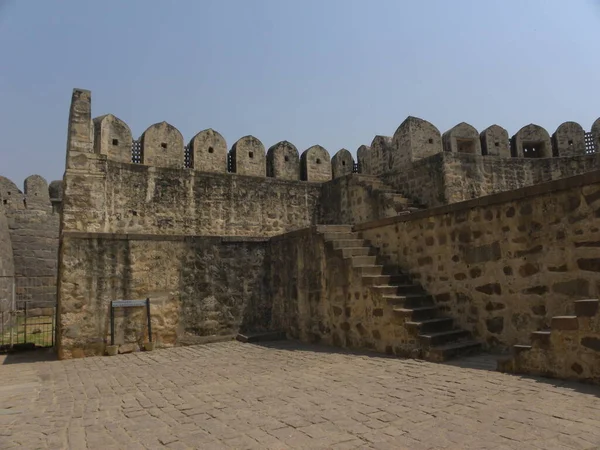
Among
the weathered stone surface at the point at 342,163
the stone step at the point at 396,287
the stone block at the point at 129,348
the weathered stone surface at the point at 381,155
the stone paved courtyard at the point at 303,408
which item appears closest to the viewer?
the stone paved courtyard at the point at 303,408

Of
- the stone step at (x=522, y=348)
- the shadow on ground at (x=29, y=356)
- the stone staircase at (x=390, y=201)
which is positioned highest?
the stone staircase at (x=390, y=201)

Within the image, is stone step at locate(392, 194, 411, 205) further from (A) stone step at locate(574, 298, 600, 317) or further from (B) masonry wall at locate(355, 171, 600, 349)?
(A) stone step at locate(574, 298, 600, 317)

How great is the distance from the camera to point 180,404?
4.68 m

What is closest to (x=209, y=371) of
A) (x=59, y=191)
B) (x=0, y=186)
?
(x=0, y=186)

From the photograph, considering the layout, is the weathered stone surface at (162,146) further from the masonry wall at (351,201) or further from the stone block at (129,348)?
the stone block at (129,348)

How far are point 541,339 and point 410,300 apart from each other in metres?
2.53

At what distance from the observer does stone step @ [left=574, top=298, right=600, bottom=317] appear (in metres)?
4.43

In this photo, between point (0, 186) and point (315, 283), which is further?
point (0, 186)

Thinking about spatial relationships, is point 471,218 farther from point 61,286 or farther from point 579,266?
point 61,286

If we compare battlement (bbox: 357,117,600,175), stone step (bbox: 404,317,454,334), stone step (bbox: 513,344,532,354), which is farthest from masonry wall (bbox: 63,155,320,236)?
stone step (bbox: 513,344,532,354)

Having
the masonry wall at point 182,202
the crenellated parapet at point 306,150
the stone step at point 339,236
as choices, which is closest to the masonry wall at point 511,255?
the stone step at point 339,236

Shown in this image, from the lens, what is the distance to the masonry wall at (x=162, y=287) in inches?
340

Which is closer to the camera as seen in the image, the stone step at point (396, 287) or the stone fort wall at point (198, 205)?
the stone step at point (396, 287)

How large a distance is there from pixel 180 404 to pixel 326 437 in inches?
74.2
